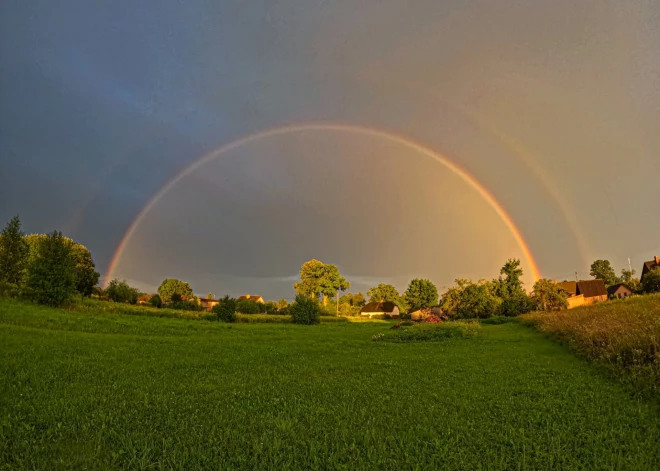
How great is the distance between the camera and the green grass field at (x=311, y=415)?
5.61 meters

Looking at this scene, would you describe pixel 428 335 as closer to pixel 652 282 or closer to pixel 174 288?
pixel 652 282

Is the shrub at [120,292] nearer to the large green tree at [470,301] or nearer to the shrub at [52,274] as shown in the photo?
the shrub at [52,274]

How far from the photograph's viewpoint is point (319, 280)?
11188cm

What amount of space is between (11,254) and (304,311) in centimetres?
3760

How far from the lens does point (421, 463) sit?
543 cm

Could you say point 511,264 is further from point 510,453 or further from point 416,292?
point 510,453

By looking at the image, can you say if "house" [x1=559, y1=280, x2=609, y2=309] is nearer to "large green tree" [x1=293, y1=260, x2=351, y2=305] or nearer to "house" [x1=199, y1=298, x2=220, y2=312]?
"large green tree" [x1=293, y1=260, x2=351, y2=305]

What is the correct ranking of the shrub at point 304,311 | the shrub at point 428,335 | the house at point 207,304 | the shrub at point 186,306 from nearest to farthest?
the shrub at point 428,335, the shrub at point 304,311, the shrub at point 186,306, the house at point 207,304

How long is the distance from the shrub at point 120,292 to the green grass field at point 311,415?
55.8 m

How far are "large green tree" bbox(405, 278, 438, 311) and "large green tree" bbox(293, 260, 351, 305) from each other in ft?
75.5

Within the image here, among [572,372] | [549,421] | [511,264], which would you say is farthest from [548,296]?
[549,421]

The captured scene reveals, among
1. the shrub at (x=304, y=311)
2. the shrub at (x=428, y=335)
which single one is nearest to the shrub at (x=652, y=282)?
the shrub at (x=428, y=335)

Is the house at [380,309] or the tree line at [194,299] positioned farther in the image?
the house at [380,309]

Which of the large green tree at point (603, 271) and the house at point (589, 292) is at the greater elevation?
the large green tree at point (603, 271)
